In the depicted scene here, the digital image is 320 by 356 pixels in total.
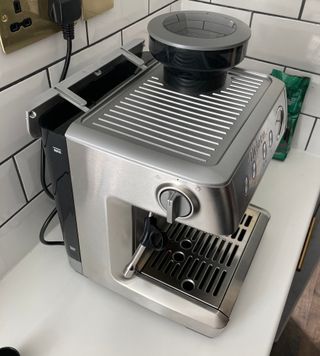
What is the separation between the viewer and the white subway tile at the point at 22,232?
23.1 inches

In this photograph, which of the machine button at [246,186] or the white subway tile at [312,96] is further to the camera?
the white subway tile at [312,96]

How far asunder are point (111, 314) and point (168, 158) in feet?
0.99

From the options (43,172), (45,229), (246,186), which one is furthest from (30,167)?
(246,186)

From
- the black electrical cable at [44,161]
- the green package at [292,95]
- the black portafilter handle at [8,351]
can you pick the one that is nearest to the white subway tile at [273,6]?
the green package at [292,95]

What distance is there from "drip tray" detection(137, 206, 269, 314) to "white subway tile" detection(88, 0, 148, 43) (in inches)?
14.1

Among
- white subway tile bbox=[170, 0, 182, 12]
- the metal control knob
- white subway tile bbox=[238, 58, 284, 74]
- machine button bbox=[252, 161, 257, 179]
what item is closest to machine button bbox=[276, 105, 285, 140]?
machine button bbox=[252, 161, 257, 179]

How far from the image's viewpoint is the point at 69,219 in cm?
53

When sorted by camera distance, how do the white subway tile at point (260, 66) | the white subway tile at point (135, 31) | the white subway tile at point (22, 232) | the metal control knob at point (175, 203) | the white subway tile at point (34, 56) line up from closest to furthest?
the metal control knob at point (175, 203)
the white subway tile at point (34, 56)
the white subway tile at point (22, 232)
the white subway tile at point (135, 31)
the white subway tile at point (260, 66)

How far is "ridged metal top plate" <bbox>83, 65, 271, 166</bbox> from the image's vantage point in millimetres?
405

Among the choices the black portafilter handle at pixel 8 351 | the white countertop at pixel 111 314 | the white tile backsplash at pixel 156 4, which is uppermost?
the white tile backsplash at pixel 156 4

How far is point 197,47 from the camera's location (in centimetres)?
43

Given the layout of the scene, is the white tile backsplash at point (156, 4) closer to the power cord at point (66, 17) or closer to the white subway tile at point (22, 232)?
the power cord at point (66, 17)

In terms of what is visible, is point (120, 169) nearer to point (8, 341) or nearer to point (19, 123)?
point (19, 123)

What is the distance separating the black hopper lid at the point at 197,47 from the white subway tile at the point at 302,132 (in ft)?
1.33
